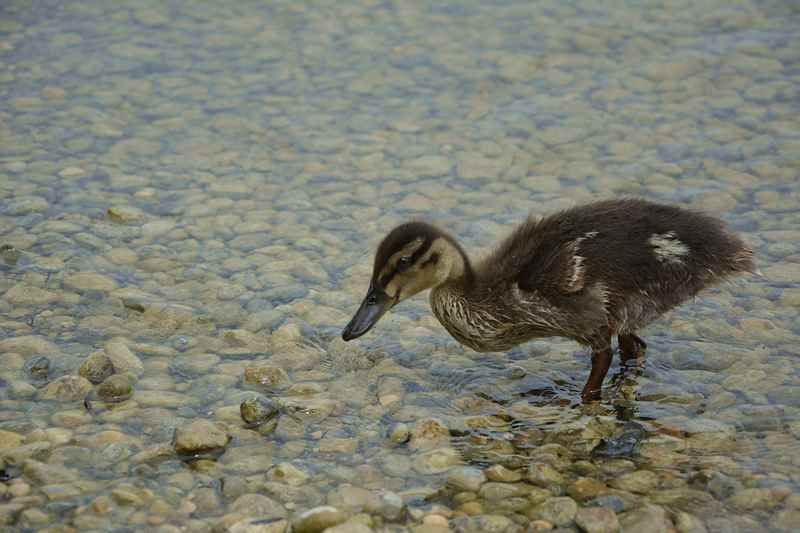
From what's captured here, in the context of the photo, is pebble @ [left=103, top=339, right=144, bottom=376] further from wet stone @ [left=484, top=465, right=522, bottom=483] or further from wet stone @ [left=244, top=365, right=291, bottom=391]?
wet stone @ [left=484, top=465, right=522, bottom=483]

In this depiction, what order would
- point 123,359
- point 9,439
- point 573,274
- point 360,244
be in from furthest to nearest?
point 360,244 → point 123,359 → point 573,274 → point 9,439

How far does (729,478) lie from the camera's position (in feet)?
17.0

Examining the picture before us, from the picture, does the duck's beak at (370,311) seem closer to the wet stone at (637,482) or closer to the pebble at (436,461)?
the pebble at (436,461)

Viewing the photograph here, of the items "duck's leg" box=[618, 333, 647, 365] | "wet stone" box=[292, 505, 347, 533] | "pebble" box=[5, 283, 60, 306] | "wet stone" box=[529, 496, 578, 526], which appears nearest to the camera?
"wet stone" box=[292, 505, 347, 533]

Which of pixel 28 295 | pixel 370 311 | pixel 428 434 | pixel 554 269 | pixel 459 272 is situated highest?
pixel 554 269

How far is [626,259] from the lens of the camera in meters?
5.84

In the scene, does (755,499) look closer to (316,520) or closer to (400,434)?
(400,434)

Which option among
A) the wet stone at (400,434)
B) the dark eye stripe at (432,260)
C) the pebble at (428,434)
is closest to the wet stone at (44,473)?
the wet stone at (400,434)

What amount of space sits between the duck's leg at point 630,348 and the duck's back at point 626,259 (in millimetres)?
314

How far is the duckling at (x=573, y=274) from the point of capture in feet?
19.1

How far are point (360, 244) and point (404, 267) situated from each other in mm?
1662

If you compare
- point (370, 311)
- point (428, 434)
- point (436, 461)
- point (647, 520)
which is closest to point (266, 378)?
point (370, 311)

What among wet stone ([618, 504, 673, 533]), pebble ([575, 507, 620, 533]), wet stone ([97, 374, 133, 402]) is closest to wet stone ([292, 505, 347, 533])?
pebble ([575, 507, 620, 533])

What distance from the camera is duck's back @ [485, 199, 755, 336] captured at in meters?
5.82
